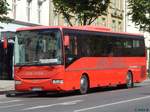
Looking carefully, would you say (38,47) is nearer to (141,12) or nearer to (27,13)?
(27,13)

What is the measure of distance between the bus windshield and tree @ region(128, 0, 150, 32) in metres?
25.3

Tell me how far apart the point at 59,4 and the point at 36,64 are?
48.2ft

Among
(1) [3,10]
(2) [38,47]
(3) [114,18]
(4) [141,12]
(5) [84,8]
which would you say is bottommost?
(2) [38,47]

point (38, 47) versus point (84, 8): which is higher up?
point (84, 8)

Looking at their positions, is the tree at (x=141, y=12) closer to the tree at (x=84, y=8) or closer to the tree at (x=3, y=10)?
the tree at (x=84, y=8)

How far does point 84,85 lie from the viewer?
1099 inches

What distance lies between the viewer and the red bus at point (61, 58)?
25.9 m

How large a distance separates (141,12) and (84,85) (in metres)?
25.1

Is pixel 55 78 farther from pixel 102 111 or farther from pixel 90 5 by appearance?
pixel 90 5

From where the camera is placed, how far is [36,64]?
1025 inches

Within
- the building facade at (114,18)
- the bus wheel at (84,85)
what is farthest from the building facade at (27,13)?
the bus wheel at (84,85)

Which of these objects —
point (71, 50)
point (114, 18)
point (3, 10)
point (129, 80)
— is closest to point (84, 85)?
point (71, 50)

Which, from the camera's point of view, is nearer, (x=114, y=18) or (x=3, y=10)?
(x=3, y=10)

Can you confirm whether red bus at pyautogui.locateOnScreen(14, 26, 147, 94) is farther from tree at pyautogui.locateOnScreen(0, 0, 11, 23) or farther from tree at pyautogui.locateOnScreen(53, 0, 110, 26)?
tree at pyautogui.locateOnScreen(53, 0, 110, 26)
